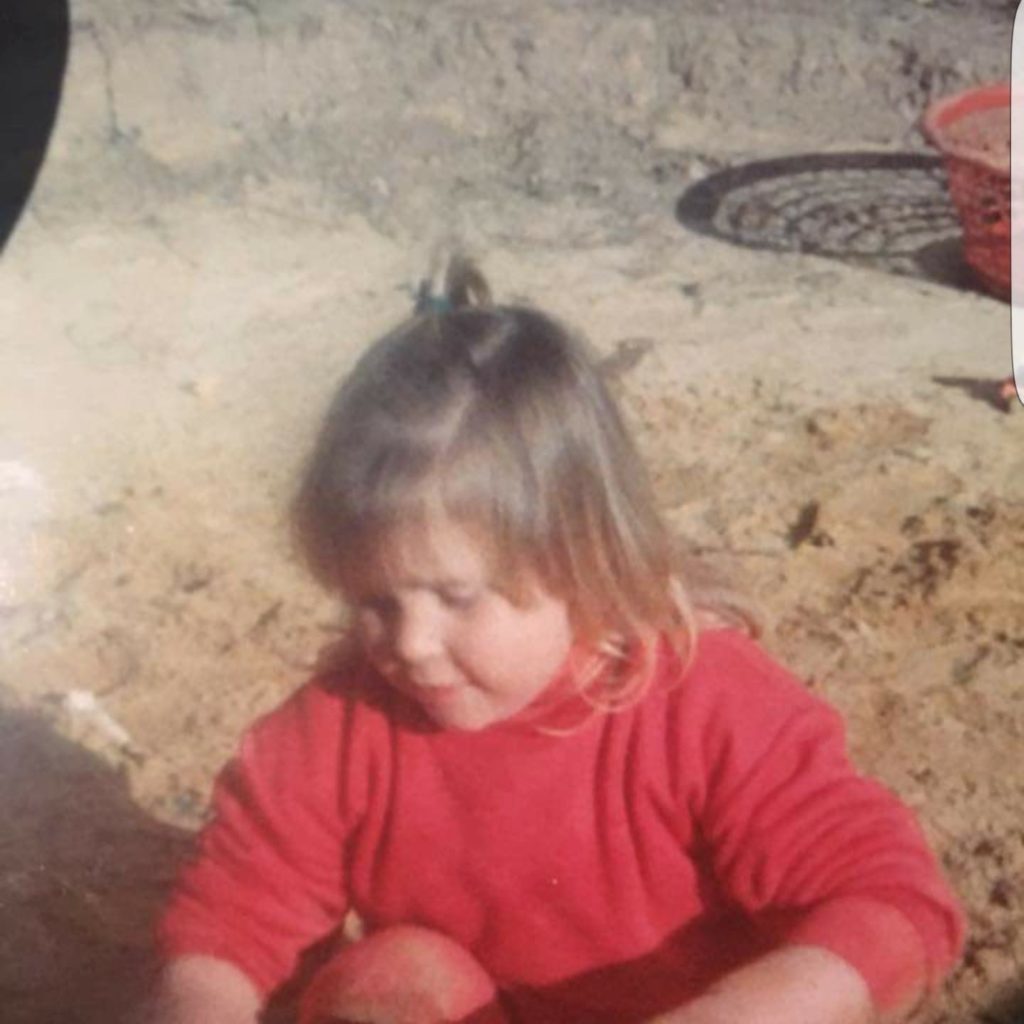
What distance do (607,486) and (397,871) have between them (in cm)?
32

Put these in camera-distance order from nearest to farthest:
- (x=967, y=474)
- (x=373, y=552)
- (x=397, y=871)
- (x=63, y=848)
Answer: (x=373, y=552)
(x=397, y=871)
(x=63, y=848)
(x=967, y=474)

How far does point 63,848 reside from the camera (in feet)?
5.69

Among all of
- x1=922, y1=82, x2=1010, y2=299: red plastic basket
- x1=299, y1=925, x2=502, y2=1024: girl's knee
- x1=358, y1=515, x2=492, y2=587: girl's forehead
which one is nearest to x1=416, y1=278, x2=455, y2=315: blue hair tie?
x1=358, y1=515, x2=492, y2=587: girl's forehead

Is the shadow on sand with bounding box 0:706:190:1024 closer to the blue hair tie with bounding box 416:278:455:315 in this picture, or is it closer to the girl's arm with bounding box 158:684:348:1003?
the girl's arm with bounding box 158:684:348:1003

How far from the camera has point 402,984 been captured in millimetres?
1165

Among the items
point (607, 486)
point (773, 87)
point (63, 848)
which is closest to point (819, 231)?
point (773, 87)

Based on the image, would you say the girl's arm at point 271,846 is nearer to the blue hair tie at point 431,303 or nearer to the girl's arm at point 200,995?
the girl's arm at point 200,995

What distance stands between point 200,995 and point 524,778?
0.85 ft

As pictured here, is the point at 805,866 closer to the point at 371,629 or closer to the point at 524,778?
the point at 524,778

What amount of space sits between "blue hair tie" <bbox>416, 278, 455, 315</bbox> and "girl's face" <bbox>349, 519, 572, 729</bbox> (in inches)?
6.6

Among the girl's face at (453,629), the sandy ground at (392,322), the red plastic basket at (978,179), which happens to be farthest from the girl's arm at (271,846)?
the red plastic basket at (978,179)

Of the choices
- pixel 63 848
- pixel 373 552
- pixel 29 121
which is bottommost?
pixel 63 848

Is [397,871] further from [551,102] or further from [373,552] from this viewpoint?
[551,102]

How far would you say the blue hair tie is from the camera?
1.14 metres
